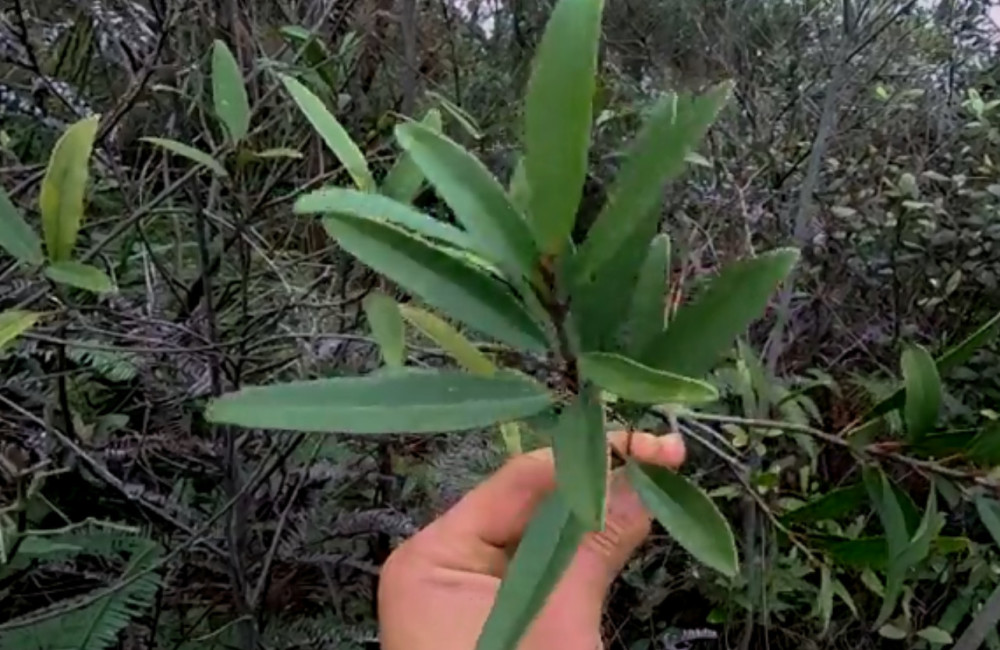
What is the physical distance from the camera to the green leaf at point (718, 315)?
0.43 m

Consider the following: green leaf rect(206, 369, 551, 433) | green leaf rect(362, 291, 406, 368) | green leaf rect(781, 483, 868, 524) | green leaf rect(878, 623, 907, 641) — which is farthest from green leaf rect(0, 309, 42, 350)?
green leaf rect(878, 623, 907, 641)

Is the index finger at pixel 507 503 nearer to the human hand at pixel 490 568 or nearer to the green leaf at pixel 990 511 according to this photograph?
the human hand at pixel 490 568

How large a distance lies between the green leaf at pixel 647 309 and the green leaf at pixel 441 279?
0.04m

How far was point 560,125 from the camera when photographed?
415mm

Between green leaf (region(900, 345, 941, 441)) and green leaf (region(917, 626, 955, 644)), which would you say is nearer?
green leaf (region(900, 345, 941, 441))

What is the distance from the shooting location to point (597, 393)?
43cm

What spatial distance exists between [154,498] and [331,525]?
0.60ft

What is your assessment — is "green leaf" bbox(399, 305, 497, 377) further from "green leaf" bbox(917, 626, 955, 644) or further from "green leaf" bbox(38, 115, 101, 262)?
"green leaf" bbox(917, 626, 955, 644)

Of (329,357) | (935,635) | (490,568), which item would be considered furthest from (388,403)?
(935,635)

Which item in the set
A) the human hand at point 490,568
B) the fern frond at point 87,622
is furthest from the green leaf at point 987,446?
the fern frond at point 87,622

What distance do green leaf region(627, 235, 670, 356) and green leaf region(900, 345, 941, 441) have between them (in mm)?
134

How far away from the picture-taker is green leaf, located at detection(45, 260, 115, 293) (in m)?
0.65

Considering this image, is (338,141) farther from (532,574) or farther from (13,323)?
(532,574)

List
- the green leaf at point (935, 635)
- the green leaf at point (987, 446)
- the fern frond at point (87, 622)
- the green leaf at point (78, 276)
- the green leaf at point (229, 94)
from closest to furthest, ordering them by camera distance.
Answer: the green leaf at point (987, 446)
the green leaf at point (78, 276)
the green leaf at point (229, 94)
the fern frond at point (87, 622)
the green leaf at point (935, 635)
